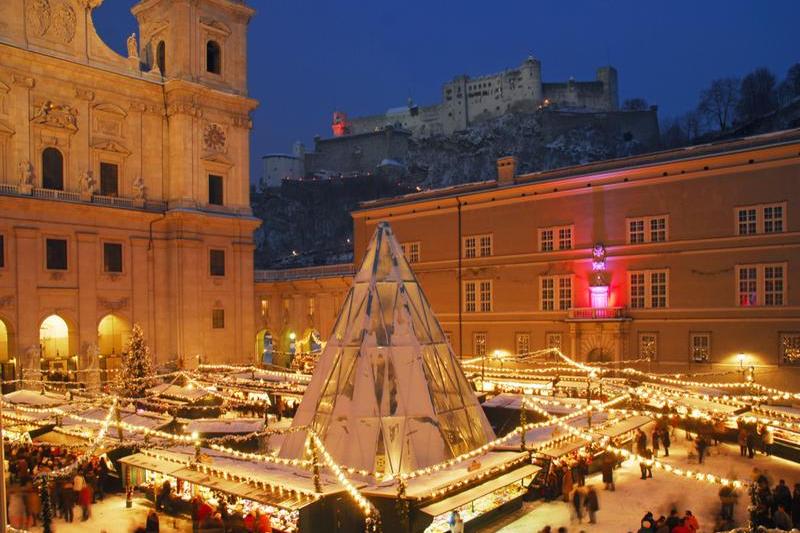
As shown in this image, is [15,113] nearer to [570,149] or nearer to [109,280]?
[109,280]

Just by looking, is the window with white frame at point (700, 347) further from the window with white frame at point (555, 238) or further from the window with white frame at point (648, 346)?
the window with white frame at point (555, 238)

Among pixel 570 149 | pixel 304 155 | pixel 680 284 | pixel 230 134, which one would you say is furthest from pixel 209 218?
pixel 304 155

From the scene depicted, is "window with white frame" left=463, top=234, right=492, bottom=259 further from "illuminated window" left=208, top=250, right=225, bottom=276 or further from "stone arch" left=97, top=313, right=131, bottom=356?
"stone arch" left=97, top=313, right=131, bottom=356

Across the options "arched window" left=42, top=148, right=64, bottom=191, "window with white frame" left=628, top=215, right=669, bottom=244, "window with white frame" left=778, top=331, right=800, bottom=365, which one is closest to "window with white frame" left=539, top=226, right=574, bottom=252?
"window with white frame" left=628, top=215, right=669, bottom=244

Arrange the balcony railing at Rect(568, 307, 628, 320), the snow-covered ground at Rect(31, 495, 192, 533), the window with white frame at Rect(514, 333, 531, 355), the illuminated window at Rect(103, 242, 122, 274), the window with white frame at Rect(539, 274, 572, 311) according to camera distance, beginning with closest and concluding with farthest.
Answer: the snow-covered ground at Rect(31, 495, 192, 533) < the balcony railing at Rect(568, 307, 628, 320) < the window with white frame at Rect(539, 274, 572, 311) < the illuminated window at Rect(103, 242, 122, 274) < the window with white frame at Rect(514, 333, 531, 355)

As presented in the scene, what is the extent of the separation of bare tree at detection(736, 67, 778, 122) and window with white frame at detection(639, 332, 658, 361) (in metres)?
62.9

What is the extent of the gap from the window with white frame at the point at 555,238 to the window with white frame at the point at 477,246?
3.46 metres

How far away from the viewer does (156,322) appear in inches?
1597

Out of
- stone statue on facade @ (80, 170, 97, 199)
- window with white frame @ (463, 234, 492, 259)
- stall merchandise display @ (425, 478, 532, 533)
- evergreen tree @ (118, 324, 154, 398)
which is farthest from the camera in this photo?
window with white frame @ (463, 234, 492, 259)

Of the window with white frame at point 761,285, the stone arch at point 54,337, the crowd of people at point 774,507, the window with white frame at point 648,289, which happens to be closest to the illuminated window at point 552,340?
the window with white frame at point 648,289

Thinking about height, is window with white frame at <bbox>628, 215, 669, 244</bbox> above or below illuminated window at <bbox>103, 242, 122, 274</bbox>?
above

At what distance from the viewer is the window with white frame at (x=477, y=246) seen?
41.4 m

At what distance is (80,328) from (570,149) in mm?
90072

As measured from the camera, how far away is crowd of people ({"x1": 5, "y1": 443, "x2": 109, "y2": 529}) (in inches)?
650
